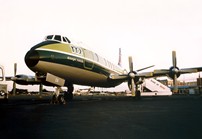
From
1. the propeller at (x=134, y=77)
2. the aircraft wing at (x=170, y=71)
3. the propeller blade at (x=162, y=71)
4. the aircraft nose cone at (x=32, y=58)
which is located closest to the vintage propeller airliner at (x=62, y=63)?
the aircraft nose cone at (x=32, y=58)

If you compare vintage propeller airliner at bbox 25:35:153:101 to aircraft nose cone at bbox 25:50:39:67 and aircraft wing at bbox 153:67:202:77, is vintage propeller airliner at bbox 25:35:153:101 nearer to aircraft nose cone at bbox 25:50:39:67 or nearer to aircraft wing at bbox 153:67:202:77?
aircraft nose cone at bbox 25:50:39:67

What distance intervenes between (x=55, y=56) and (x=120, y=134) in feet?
36.1

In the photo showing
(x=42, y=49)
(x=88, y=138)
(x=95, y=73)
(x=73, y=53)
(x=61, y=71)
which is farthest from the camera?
(x=95, y=73)

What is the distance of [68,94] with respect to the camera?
23.5m

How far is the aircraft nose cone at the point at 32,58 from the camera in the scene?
14539 millimetres

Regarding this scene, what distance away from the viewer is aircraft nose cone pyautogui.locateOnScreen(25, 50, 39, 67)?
1454 centimetres

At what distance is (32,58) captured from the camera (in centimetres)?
1457

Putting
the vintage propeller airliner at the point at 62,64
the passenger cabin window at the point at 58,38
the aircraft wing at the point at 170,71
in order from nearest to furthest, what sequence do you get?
the vintage propeller airliner at the point at 62,64
the passenger cabin window at the point at 58,38
the aircraft wing at the point at 170,71

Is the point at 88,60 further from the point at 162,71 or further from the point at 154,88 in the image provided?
the point at 154,88

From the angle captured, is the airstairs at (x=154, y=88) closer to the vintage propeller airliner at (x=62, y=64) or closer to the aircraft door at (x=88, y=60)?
the vintage propeller airliner at (x=62, y=64)

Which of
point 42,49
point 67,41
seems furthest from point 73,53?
point 42,49

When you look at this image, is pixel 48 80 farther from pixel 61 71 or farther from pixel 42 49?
pixel 42 49

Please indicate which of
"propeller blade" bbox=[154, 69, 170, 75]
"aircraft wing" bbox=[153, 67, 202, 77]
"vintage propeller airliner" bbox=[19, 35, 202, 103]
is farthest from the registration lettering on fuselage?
"aircraft wing" bbox=[153, 67, 202, 77]

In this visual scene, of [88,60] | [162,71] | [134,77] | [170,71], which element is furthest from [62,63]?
[170,71]
